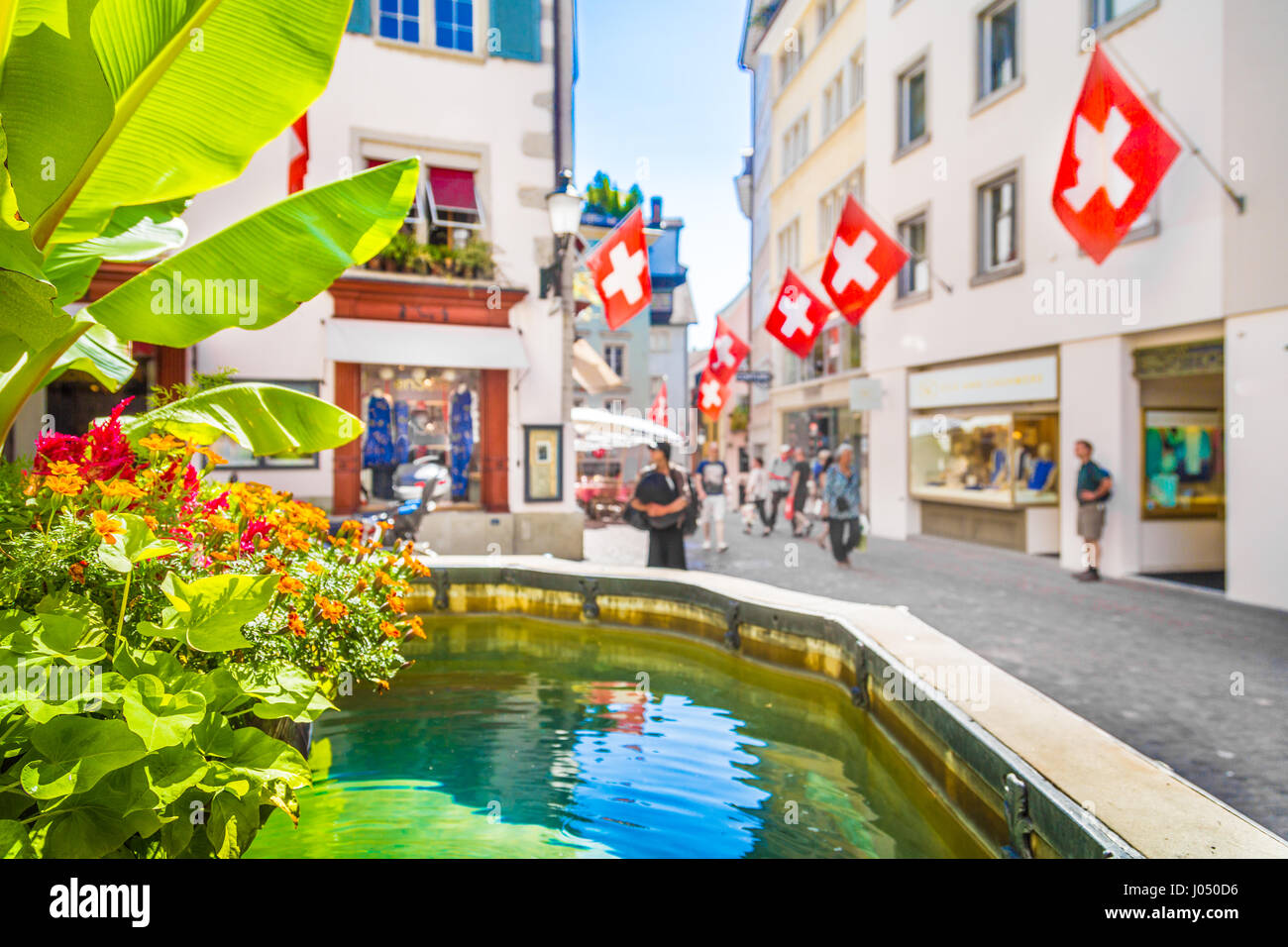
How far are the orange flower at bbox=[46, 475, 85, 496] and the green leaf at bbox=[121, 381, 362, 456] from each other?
0.99 m

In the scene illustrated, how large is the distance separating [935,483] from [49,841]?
16142mm

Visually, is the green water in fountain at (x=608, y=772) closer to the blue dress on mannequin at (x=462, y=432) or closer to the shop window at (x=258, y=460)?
the shop window at (x=258, y=460)

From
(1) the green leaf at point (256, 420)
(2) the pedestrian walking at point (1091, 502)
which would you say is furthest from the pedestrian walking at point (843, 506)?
(1) the green leaf at point (256, 420)

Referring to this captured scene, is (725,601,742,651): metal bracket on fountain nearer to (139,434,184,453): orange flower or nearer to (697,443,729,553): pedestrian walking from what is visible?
(139,434,184,453): orange flower

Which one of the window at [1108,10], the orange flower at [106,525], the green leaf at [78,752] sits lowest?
the green leaf at [78,752]

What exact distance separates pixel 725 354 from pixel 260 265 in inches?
656

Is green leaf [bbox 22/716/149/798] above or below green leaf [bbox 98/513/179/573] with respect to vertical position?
below

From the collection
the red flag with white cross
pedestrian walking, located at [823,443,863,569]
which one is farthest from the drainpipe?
the red flag with white cross

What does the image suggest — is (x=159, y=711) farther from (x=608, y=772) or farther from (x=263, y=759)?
(x=608, y=772)

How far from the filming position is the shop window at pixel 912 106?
56.1ft

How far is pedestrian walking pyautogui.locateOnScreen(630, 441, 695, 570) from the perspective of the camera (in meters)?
9.29

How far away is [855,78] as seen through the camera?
2067cm

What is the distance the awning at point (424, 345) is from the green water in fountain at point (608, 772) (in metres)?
7.74

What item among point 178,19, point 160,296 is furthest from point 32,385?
point 178,19
